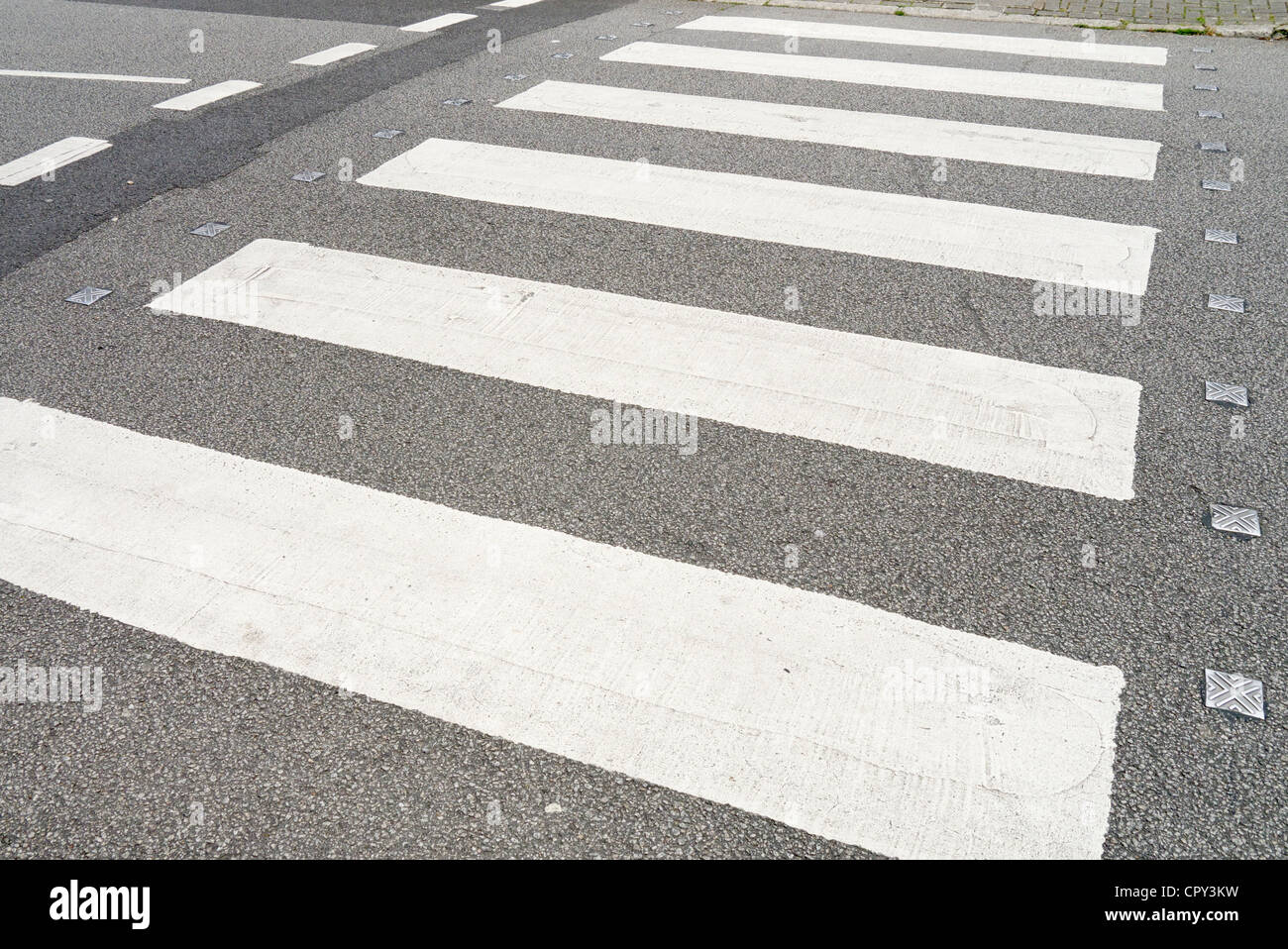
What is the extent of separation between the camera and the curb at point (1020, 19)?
380 inches

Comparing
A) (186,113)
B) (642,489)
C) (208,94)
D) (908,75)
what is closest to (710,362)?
(642,489)

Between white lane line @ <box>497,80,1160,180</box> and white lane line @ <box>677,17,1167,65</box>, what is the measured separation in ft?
7.79

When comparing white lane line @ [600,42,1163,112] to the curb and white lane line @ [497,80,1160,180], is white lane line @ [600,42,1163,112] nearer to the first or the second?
white lane line @ [497,80,1160,180]

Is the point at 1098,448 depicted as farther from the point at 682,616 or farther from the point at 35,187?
the point at 35,187

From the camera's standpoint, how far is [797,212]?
5.98 meters

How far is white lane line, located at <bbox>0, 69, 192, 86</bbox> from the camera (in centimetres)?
858

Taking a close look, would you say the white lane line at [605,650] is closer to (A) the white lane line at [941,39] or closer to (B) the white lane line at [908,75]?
(B) the white lane line at [908,75]

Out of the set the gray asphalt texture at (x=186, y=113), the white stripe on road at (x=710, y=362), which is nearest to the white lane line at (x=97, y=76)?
the gray asphalt texture at (x=186, y=113)

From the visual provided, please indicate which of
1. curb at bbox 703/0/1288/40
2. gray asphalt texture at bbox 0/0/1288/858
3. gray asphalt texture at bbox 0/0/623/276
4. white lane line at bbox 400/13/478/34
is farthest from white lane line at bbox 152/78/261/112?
curb at bbox 703/0/1288/40

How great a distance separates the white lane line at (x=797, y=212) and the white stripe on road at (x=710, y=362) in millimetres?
1010

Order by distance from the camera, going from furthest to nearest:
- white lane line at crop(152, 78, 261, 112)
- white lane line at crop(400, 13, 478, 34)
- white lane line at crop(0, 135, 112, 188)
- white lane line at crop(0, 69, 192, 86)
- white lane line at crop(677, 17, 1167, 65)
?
white lane line at crop(400, 13, 478, 34)
white lane line at crop(677, 17, 1167, 65)
white lane line at crop(0, 69, 192, 86)
white lane line at crop(152, 78, 261, 112)
white lane line at crop(0, 135, 112, 188)

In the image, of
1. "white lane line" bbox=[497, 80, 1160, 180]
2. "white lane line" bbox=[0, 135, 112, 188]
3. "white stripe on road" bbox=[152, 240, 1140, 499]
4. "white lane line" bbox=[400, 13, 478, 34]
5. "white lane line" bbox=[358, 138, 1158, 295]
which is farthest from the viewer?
"white lane line" bbox=[400, 13, 478, 34]
